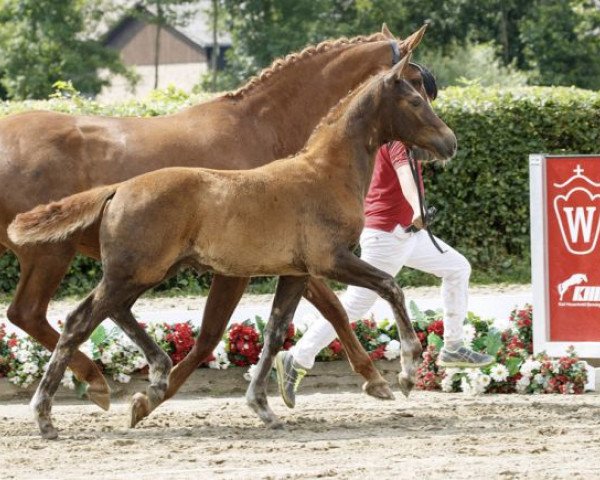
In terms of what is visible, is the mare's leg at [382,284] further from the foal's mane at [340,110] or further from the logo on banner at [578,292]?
the logo on banner at [578,292]

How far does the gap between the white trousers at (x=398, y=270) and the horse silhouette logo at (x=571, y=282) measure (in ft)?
2.97

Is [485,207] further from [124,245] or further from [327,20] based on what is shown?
[327,20]

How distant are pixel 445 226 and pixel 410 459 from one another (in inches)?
325

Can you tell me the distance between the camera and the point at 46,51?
37406 millimetres

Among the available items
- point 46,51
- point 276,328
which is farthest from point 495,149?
point 46,51

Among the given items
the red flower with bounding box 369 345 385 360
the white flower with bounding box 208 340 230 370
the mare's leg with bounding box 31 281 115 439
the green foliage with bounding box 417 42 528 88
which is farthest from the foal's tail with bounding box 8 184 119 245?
the green foliage with bounding box 417 42 528 88

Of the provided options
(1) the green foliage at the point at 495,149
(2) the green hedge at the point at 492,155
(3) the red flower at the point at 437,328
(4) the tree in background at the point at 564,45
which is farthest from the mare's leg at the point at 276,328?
(4) the tree in background at the point at 564,45

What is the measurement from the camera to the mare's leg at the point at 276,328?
22.8ft

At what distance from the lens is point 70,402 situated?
8.23m

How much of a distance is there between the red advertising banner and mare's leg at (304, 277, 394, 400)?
5.10 ft

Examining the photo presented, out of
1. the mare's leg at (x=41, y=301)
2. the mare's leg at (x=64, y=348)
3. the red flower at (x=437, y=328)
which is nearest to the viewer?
the mare's leg at (x=64, y=348)

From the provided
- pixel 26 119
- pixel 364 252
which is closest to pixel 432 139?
pixel 364 252

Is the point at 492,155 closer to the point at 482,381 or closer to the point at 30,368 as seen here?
the point at 482,381

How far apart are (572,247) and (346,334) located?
186cm
